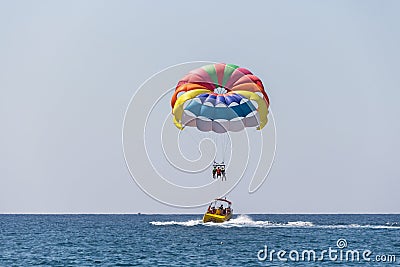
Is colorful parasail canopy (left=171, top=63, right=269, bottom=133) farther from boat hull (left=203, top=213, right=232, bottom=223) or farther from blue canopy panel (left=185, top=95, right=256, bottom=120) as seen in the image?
boat hull (left=203, top=213, right=232, bottom=223)

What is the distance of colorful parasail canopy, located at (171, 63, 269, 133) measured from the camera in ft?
180

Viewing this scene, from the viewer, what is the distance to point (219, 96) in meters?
55.1

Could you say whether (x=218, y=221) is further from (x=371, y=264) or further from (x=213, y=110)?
(x=371, y=264)

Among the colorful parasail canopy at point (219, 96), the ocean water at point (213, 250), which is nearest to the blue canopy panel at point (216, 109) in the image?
the colorful parasail canopy at point (219, 96)

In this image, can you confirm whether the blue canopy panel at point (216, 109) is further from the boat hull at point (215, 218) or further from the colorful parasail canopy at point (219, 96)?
the boat hull at point (215, 218)

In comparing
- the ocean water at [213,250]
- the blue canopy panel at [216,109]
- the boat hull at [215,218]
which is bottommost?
the ocean water at [213,250]

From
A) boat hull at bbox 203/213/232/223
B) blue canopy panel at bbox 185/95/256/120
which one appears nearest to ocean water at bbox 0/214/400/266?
boat hull at bbox 203/213/232/223

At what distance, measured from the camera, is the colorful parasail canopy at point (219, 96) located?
180ft

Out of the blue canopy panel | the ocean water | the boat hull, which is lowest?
the ocean water

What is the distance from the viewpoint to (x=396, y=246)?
51.2 metres

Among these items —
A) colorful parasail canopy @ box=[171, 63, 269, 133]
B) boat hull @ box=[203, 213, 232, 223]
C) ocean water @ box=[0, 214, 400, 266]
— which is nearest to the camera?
ocean water @ box=[0, 214, 400, 266]

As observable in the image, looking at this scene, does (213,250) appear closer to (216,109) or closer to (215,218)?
(216,109)

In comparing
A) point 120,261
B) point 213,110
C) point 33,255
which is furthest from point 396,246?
point 33,255

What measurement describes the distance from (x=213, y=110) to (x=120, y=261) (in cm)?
1749
